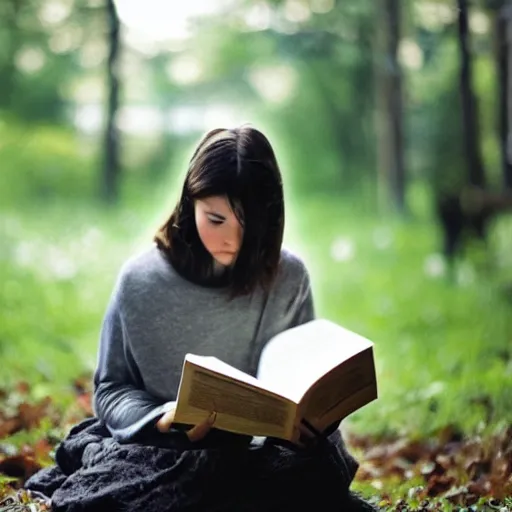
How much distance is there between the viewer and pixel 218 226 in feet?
6.38

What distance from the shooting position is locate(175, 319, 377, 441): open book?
1701 mm

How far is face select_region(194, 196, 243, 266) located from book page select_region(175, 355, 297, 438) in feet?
1.00

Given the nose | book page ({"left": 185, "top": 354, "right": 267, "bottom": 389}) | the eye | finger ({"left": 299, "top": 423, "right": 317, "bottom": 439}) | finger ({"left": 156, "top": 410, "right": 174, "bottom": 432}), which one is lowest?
finger ({"left": 299, "top": 423, "right": 317, "bottom": 439})

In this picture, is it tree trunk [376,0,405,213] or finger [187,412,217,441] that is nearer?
finger [187,412,217,441]

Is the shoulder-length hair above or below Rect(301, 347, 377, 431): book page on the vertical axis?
above

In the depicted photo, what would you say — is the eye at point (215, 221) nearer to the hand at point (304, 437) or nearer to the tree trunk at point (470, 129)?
Answer: the hand at point (304, 437)

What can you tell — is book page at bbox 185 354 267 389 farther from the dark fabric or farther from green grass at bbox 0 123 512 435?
green grass at bbox 0 123 512 435


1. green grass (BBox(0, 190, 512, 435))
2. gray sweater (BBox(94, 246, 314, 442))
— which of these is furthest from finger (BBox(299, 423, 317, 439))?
green grass (BBox(0, 190, 512, 435))

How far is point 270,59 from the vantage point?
3.88 meters

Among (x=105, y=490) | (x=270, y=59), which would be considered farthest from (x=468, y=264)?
(x=105, y=490)

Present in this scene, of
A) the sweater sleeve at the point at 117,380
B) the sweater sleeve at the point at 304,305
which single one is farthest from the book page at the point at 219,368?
the sweater sleeve at the point at 304,305

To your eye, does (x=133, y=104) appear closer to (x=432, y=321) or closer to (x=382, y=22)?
(x=382, y=22)

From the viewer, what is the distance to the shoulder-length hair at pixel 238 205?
6.30 ft

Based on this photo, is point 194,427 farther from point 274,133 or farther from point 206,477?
point 274,133
